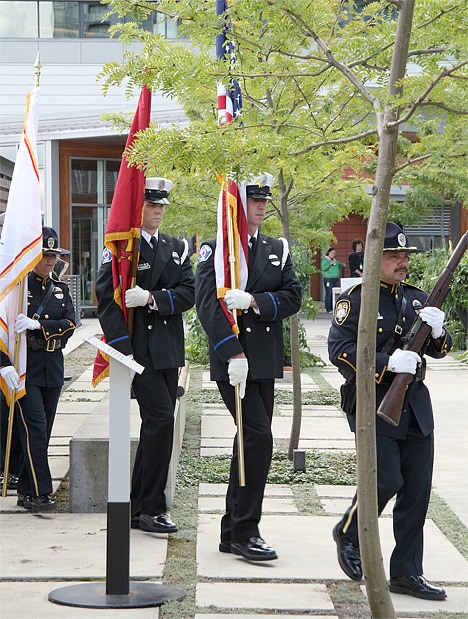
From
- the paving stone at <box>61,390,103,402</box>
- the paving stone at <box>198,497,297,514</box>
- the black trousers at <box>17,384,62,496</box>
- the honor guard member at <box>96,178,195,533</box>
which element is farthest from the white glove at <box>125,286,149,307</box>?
the paving stone at <box>61,390,103,402</box>

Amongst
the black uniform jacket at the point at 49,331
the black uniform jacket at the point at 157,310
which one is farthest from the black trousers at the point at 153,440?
the black uniform jacket at the point at 49,331

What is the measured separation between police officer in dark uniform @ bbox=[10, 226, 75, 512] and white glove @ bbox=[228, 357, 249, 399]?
5.79ft

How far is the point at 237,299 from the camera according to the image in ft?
19.4

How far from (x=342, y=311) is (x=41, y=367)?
8.34 ft

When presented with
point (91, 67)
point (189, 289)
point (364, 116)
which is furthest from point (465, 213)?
point (189, 289)

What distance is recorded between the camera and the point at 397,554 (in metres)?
5.24

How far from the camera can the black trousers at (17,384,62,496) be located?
22.7 ft

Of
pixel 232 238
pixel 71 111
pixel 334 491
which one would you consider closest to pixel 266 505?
pixel 334 491

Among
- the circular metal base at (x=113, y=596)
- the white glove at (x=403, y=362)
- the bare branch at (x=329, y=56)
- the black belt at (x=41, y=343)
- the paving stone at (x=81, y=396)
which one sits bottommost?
the paving stone at (x=81, y=396)

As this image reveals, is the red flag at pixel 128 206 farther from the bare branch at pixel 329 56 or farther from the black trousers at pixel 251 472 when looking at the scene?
the black trousers at pixel 251 472

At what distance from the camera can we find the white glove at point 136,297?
6211 mm

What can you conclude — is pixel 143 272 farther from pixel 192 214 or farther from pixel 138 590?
pixel 192 214

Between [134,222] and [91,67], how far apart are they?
2470cm

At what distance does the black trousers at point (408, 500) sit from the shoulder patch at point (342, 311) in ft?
1.97
